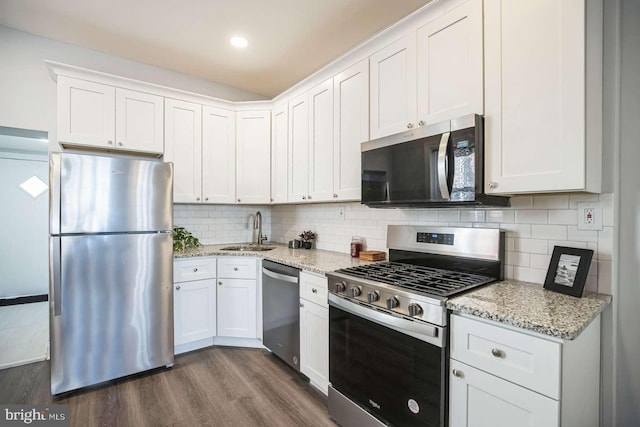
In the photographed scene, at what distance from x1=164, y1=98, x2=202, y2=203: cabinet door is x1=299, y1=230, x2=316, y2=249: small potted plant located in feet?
3.74

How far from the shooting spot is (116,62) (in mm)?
3002

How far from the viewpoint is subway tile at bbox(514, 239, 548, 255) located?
1618 mm

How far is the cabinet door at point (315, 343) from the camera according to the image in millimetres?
2088

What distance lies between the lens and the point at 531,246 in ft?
5.44

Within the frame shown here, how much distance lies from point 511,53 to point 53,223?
2933 millimetres

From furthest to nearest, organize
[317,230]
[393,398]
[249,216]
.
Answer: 1. [249,216]
2. [317,230]
3. [393,398]

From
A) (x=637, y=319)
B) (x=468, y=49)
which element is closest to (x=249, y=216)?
(x=468, y=49)

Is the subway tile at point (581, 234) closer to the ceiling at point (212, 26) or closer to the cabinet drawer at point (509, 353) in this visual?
the cabinet drawer at point (509, 353)

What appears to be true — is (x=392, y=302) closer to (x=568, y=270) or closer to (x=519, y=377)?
(x=519, y=377)

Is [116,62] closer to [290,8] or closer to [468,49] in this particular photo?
[290,8]

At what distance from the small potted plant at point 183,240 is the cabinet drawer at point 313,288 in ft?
4.76

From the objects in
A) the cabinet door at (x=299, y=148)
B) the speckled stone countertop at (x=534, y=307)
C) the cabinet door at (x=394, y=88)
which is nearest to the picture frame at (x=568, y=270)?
the speckled stone countertop at (x=534, y=307)

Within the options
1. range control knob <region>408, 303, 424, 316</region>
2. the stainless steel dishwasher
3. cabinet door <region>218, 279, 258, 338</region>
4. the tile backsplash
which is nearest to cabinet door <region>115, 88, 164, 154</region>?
the tile backsplash

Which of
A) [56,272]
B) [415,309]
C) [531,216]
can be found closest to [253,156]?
[56,272]
